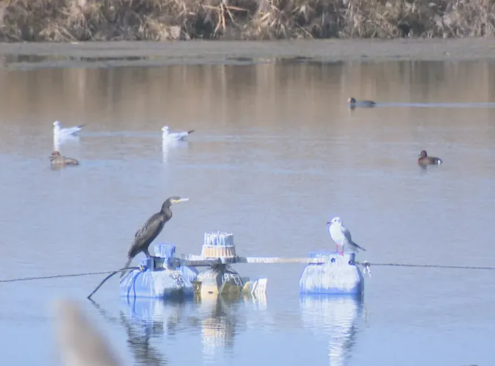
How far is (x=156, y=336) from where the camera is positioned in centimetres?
532

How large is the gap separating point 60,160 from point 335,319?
5.96 meters

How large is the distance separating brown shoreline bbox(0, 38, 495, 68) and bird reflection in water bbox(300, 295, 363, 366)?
1735 cm

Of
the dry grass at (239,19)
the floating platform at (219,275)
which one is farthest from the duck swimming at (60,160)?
the dry grass at (239,19)

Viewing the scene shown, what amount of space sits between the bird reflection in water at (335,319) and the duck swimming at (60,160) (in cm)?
549

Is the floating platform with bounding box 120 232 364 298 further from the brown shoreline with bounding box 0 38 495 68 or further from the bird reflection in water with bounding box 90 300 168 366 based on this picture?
the brown shoreline with bounding box 0 38 495 68

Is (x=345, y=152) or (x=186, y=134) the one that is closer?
(x=345, y=152)

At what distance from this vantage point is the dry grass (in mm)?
27438

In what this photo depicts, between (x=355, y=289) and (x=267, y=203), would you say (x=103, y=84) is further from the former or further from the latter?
(x=355, y=289)

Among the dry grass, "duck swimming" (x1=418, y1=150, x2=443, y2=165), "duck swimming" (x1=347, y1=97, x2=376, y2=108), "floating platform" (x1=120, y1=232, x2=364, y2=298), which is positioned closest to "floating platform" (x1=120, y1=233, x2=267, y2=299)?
"floating platform" (x1=120, y1=232, x2=364, y2=298)

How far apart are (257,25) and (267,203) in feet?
62.6

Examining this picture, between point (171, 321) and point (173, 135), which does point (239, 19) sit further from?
point (171, 321)

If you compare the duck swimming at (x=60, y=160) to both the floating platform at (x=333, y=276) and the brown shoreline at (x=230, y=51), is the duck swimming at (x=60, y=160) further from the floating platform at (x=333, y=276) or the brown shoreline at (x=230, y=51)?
the brown shoreline at (x=230, y=51)

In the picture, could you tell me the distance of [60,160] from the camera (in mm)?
11125

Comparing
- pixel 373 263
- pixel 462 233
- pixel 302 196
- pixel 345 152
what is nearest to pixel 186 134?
pixel 345 152
